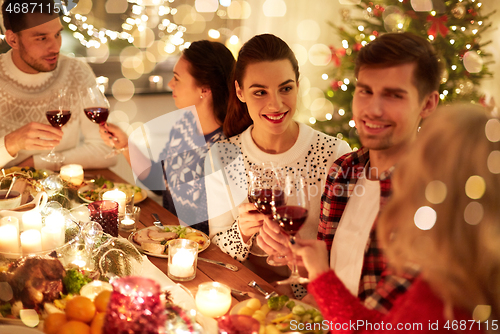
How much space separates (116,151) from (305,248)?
1.25 m

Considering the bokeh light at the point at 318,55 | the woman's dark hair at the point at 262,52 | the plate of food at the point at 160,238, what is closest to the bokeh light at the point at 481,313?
the plate of food at the point at 160,238

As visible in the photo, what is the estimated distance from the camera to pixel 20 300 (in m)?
0.97

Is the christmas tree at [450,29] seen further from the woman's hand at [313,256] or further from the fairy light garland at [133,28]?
the woman's hand at [313,256]

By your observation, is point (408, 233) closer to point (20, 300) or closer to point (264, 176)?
point (264, 176)

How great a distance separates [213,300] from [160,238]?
1.61 feet

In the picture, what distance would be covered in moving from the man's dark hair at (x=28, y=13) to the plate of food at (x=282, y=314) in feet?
6.48

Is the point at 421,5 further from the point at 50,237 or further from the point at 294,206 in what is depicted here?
the point at 50,237

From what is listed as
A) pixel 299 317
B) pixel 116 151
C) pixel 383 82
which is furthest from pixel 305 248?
pixel 116 151

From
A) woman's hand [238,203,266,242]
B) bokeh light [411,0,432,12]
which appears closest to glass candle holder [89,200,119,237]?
woman's hand [238,203,266,242]

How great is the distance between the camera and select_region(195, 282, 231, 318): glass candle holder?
1079 millimetres

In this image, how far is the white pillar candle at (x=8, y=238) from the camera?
119 cm

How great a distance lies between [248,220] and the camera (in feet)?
4.82

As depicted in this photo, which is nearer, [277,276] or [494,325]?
[494,325]

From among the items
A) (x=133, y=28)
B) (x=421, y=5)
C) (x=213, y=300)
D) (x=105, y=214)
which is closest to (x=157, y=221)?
(x=105, y=214)
